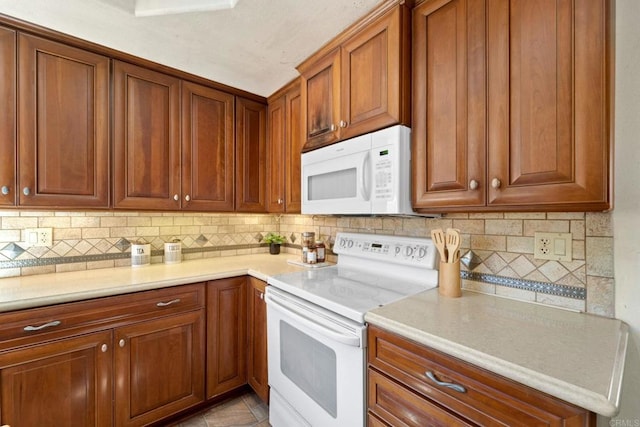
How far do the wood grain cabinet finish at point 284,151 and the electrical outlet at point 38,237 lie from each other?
4.69 ft

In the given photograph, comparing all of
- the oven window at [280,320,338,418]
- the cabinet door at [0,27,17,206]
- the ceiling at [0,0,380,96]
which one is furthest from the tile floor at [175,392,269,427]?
the ceiling at [0,0,380,96]

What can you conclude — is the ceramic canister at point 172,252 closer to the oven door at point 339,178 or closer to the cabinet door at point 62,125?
the cabinet door at point 62,125

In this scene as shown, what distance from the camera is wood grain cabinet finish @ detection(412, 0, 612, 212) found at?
84cm

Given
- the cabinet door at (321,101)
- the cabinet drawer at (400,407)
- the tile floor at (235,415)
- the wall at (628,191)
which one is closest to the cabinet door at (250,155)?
the cabinet door at (321,101)

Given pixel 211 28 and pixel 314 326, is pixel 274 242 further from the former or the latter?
pixel 211 28

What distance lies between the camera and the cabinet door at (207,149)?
1.99 metres

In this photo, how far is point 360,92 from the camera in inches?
57.6

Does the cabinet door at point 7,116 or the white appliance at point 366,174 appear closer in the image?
the white appliance at point 366,174

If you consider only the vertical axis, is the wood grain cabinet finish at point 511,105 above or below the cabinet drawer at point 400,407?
above

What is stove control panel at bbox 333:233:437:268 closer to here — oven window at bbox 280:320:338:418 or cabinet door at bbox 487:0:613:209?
cabinet door at bbox 487:0:613:209

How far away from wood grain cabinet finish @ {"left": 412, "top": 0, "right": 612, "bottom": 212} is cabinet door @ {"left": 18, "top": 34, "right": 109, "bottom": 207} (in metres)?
1.82

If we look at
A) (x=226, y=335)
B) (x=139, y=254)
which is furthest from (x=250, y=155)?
(x=226, y=335)

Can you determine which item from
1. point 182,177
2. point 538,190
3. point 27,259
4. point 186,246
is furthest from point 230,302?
point 538,190

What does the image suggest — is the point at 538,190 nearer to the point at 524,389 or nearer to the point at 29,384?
the point at 524,389
